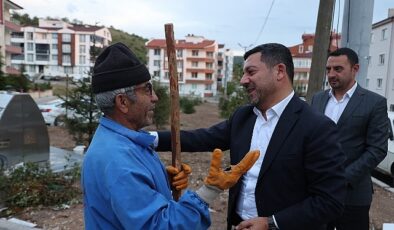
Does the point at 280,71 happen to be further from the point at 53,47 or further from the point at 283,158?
the point at 53,47

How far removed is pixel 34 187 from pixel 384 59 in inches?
1546

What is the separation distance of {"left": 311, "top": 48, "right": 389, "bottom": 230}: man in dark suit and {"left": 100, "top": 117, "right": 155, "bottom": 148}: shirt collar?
181 centimetres

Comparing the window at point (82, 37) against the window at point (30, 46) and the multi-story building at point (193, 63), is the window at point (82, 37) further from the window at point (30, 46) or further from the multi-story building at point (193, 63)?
the multi-story building at point (193, 63)

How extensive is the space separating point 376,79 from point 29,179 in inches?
1571

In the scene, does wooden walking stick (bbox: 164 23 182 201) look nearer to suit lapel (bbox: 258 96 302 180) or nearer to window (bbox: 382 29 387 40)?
suit lapel (bbox: 258 96 302 180)

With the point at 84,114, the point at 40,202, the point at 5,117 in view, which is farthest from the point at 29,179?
the point at 84,114

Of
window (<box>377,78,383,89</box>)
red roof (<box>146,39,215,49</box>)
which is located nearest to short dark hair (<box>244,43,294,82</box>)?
window (<box>377,78,383,89</box>)

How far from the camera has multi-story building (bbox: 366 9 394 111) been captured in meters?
36.5

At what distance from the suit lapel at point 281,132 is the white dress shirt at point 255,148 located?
5 cm

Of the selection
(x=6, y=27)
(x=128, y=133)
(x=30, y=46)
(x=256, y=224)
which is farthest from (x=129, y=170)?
(x=30, y=46)

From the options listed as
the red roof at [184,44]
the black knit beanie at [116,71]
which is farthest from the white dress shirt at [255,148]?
the red roof at [184,44]

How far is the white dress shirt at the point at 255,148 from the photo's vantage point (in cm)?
211

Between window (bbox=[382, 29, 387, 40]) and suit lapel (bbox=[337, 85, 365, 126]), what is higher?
window (bbox=[382, 29, 387, 40])

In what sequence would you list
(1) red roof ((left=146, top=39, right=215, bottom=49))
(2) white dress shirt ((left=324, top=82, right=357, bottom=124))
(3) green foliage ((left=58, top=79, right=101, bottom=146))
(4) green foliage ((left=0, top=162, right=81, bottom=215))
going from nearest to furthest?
(2) white dress shirt ((left=324, top=82, right=357, bottom=124)) < (4) green foliage ((left=0, top=162, right=81, bottom=215)) < (3) green foliage ((left=58, top=79, right=101, bottom=146)) < (1) red roof ((left=146, top=39, right=215, bottom=49))
